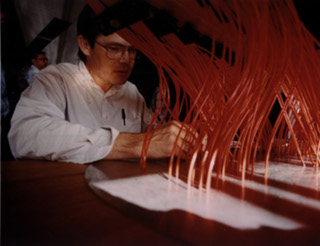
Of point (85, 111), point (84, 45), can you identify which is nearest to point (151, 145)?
point (85, 111)

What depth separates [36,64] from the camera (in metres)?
0.79

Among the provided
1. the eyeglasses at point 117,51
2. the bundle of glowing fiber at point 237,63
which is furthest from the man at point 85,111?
the bundle of glowing fiber at point 237,63

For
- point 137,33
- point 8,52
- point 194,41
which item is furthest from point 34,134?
point 194,41

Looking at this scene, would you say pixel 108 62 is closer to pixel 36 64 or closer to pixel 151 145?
pixel 36 64

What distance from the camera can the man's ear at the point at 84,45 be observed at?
2.74ft

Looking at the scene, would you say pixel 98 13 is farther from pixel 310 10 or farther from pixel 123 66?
pixel 310 10

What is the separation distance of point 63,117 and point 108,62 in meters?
0.27

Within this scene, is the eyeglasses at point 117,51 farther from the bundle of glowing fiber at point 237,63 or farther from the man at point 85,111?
the bundle of glowing fiber at point 237,63

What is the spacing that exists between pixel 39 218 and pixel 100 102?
676 millimetres

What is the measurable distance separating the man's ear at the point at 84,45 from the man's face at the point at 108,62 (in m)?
0.01

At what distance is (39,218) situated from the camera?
1.11 feet

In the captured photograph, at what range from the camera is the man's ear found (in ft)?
2.74

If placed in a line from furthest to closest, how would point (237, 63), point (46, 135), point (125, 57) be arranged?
point (125, 57)
point (46, 135)
point (237, 63)

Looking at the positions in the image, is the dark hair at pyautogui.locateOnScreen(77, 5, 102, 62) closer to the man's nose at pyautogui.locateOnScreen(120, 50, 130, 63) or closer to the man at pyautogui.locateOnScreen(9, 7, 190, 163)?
the man at pyautogui.locateOnScreen(9, 7, 190, 163)
